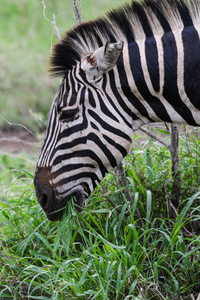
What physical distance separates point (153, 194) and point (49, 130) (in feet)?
4.37

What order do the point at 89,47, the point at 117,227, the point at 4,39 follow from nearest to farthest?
1. the point at 89,47
2. the point at 117,227
3. the point at 4,39

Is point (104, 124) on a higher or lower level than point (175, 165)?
higher

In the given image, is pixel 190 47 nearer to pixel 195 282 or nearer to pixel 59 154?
pixel 59 154

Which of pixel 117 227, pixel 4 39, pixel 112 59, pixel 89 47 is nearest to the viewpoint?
pixel 112 59

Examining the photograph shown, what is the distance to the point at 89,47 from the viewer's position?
3922 millimetres

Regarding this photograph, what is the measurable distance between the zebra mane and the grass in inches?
45.1

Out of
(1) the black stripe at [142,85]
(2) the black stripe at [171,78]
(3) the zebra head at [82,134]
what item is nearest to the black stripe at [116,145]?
(3) the zebra head at [82,134]

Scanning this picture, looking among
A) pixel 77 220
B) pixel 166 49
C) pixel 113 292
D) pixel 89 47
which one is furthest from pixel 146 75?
pixel 113 292

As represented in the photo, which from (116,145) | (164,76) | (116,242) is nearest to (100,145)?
(116,145)

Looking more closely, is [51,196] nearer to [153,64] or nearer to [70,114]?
[70,114]

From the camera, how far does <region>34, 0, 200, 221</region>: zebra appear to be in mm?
3650

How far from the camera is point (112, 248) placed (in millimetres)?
3781

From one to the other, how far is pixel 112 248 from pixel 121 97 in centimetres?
117

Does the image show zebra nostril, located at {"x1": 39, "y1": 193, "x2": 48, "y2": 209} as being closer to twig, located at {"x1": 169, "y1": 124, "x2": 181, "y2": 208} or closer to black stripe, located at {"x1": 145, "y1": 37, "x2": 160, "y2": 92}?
black stripe, located at {"x1": 145, "y1": 37, "x2": 160, "y2": 92}
